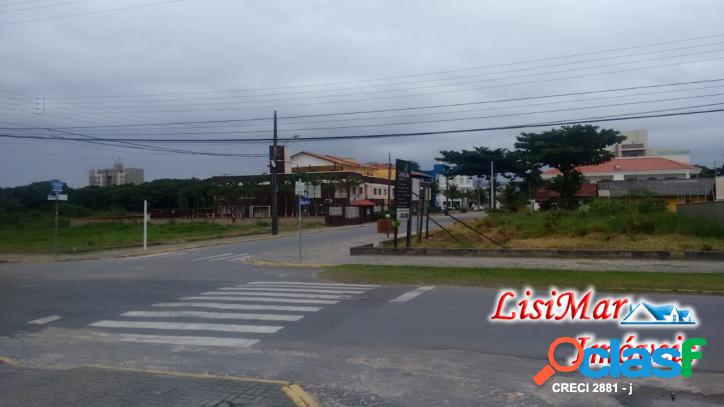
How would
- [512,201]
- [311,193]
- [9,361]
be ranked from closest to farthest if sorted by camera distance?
1. [9,361]
2. [512,201]
3. [311,193]

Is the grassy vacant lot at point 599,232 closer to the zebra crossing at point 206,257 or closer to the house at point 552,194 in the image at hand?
the zebra crossing at point 206,257

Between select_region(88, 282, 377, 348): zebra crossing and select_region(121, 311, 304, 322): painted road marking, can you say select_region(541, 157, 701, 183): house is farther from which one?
select_region(121, 311, 304, 322): painted road marking

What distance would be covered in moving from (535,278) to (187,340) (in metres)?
10.4

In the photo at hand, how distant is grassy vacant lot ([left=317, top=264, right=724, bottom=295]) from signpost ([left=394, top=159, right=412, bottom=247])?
732 centimetres

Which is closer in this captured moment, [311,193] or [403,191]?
[403,191]

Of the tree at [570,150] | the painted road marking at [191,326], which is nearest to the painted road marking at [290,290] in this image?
the painted road marking at [191,326]

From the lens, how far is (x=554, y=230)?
99.1 feet

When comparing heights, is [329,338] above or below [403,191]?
below

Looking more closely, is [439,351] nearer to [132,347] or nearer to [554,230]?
[132,347]

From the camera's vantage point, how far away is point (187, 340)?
9750 mm

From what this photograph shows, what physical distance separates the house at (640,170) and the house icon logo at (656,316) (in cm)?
7251

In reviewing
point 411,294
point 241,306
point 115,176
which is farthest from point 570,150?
point 115,176

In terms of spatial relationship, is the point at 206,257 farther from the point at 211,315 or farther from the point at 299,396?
the point at 299,396

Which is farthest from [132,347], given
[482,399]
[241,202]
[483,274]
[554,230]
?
[241,202]
